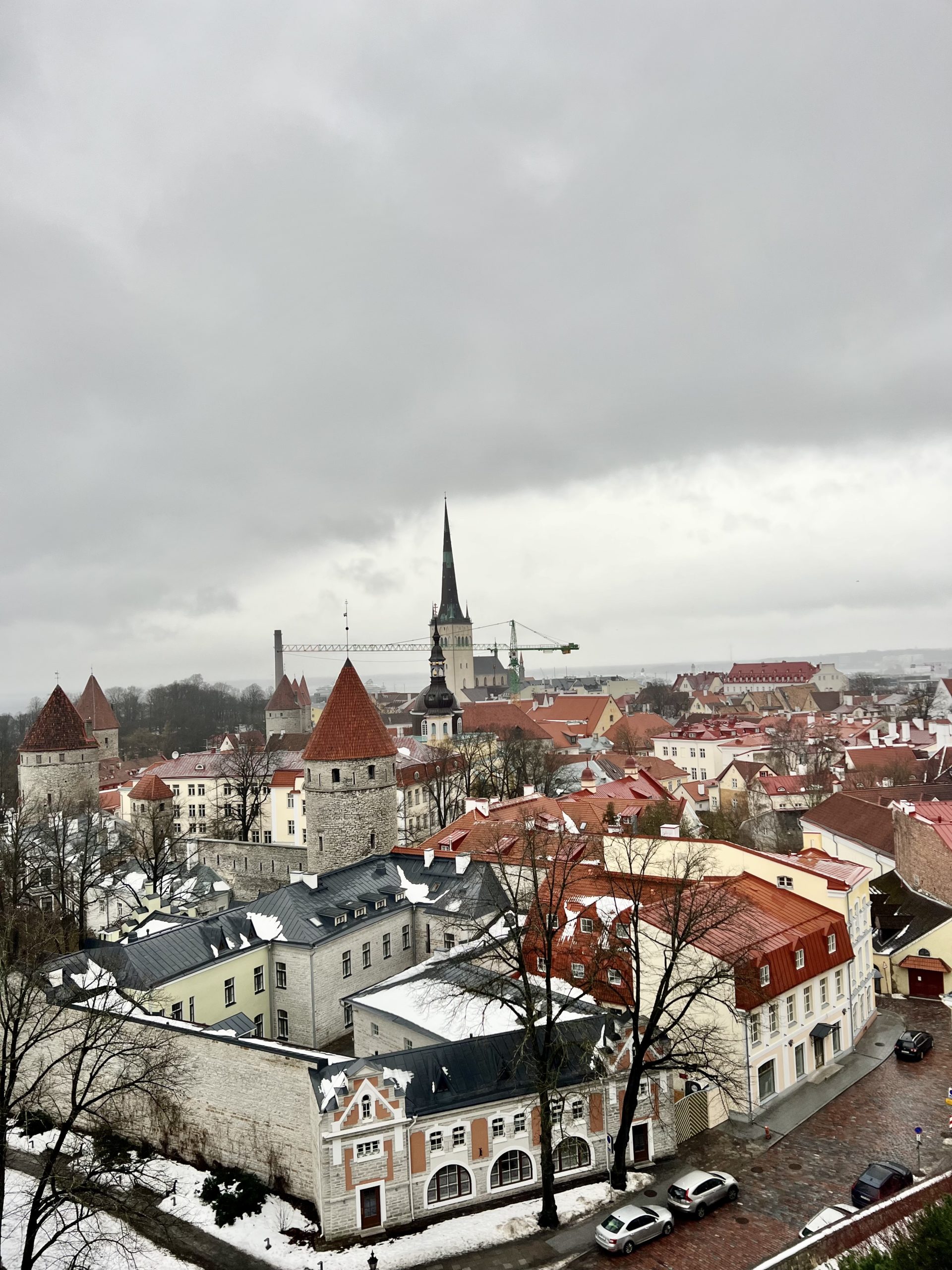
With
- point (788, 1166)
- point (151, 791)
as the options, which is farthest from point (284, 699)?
point (788, 1166)

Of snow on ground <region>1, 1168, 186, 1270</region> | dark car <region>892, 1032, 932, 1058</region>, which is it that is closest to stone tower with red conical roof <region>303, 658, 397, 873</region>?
snow on ground <region>1, 1168, 186, 1270</region>

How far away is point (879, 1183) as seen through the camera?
55.9ft

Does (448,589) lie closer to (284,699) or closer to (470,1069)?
(284,699)

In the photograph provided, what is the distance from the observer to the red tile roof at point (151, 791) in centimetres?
5234

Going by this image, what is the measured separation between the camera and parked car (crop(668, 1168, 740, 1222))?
57.2 feet

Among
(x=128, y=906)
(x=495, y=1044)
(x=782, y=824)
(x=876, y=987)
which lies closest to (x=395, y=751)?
(x=128, y=906)

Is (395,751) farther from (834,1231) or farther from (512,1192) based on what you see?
(834,1231)

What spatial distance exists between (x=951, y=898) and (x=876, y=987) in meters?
4.18

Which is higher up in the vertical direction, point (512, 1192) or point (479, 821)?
point (479, 821)

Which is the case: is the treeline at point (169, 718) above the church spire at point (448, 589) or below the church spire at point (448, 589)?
below

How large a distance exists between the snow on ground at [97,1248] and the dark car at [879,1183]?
43.8 feet

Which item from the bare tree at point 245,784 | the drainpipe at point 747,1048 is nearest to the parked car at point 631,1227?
the drainpipe at point 747,1048

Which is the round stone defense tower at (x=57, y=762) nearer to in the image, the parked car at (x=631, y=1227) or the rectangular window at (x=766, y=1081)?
the rectangular window at (x=766, y=1081)

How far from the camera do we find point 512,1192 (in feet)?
62.3
